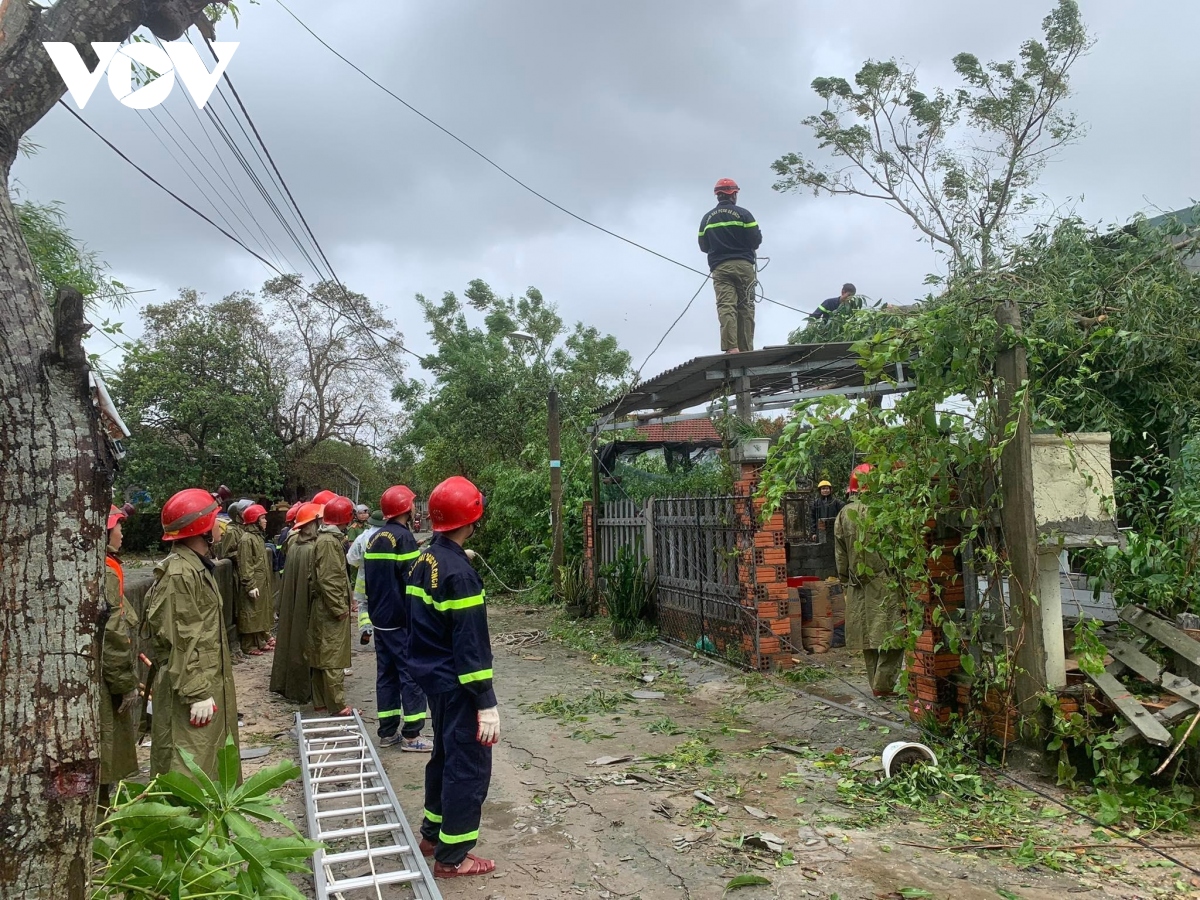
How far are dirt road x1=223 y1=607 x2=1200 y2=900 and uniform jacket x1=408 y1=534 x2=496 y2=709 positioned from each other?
939 mm

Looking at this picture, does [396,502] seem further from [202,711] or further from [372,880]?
[372,880]

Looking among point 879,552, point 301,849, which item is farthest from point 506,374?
point 301,849

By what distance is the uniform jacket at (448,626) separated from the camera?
380 cm

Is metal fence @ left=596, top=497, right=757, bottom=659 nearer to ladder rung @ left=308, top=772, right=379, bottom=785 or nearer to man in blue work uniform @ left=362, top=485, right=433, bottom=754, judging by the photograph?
man in blue work uniform @ left=362, top=485, right=433, bottom=754

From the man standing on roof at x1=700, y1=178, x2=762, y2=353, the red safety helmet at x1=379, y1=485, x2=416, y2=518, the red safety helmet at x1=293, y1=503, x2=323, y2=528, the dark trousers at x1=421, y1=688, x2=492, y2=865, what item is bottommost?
the dark trousers at x1=421, y1=688, x2=492, y2=865

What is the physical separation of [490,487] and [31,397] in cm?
1686

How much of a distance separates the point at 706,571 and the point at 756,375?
2608 mm

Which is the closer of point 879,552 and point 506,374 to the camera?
point 879,552

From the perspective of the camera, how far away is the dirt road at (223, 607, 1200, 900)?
3.68m

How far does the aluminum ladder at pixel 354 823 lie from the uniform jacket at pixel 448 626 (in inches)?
30.4

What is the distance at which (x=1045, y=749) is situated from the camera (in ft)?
15.7

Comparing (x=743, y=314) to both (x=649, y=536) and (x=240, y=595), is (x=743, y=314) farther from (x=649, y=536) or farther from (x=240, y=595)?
(x=240, y=595)

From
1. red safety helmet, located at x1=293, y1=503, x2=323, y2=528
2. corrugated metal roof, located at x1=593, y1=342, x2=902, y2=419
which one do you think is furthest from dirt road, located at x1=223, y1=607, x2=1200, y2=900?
corrugated metal roof, located at x1=593, y1=342, x2=902, y2=419

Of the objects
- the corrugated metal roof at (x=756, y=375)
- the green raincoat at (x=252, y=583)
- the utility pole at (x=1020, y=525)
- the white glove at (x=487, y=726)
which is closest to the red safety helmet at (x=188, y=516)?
the white glove at (x=487, y=726)
